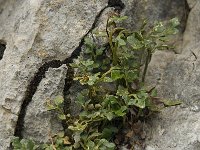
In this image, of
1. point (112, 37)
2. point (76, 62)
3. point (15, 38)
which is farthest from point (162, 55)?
point (15, 38)

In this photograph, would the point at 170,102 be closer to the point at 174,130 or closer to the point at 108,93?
the point at 174,130

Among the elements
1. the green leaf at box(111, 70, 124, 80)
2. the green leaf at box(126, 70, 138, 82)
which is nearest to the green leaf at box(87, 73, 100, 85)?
the green leaf at box(111, 70, 124, 80)

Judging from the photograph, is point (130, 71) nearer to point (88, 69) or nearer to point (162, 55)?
point (88, 69)

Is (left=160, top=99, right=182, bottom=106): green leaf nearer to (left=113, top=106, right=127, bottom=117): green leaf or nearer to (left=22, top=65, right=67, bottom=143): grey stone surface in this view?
(left=113, top=106, right=127, bottom=117): green leaf

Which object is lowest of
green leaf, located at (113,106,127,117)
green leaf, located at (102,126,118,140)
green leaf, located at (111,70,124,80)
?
green leaf, located at (102,126,118,140)

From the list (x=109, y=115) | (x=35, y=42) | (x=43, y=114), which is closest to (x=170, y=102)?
(x=109, y=115)
